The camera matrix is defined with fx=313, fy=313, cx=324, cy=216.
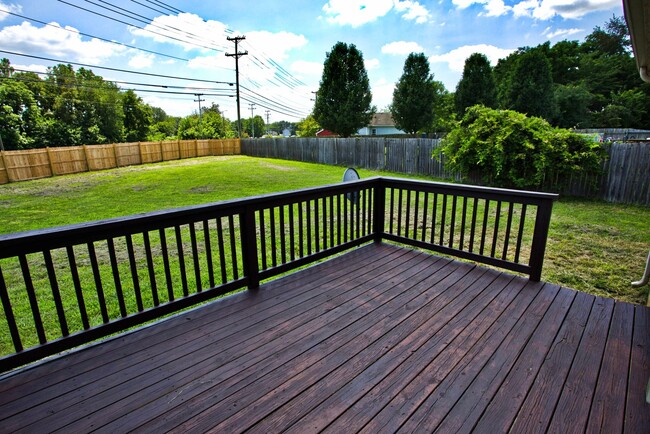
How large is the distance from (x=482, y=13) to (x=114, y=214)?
1174 cm

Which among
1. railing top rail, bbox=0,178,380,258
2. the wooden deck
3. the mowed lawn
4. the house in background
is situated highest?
the house in background

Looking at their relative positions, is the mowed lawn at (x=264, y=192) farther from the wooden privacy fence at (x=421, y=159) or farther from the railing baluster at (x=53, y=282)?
the railing baluster at (x=53, y=282)

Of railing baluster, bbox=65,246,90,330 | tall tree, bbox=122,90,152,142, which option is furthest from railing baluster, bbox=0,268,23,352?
tall tree, bbox=122,90,152,142

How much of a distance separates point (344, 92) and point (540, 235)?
18425mm

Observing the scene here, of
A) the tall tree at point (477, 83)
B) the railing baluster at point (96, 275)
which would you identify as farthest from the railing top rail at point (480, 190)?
the tall tree at point (477, 83)

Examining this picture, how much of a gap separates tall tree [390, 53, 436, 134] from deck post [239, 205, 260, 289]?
21.2 m

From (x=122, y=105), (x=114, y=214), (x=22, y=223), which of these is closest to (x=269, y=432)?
(x=114, y=214)

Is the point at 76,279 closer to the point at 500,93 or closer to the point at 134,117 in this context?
the point at 500,93

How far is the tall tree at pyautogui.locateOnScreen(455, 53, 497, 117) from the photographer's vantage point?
18922 millimetres

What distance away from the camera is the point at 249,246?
2615 millimetres

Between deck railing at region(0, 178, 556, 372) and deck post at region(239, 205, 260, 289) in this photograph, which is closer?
deck railing at region(0, 178, 556, 372)

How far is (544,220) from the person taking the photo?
262cm

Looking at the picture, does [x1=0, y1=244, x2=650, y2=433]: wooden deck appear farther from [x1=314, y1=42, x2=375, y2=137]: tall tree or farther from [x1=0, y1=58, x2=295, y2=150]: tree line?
[x1=0, y1=58, x2=295, y2=150]: tree line

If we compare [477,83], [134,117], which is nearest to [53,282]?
[477,83]
